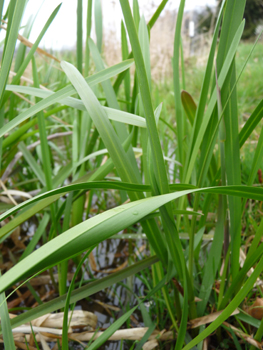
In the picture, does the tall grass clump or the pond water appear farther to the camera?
the pond water

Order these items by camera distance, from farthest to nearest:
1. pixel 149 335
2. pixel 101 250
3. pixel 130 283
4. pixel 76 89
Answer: pixel 101 250, pixel 130 283, pixel 149 335, pixel 76 89

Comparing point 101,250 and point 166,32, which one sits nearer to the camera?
point 101,250

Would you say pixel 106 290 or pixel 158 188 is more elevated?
pixel 158 188

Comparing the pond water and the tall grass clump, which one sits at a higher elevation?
the tall grass clump

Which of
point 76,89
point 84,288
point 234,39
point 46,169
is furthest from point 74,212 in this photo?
point 234,39

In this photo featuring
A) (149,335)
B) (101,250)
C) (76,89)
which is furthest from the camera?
(101,250)

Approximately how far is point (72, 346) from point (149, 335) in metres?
0.16

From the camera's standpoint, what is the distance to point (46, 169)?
57 cm

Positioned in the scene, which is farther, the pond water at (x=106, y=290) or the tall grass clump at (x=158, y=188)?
the pond water at (x=106, y=290)

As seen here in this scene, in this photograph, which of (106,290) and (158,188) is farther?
(106,290)

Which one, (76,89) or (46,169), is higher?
(76,89)

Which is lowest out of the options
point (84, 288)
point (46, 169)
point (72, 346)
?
point (72, 346)

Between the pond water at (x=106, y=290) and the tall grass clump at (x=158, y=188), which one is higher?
the tall grass clump at (x=158, y=188)

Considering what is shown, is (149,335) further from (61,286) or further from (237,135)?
(237,135)
